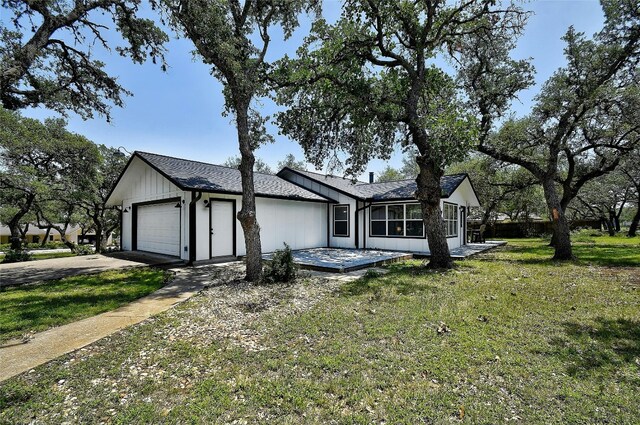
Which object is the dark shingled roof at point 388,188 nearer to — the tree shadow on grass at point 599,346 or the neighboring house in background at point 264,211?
the neighboring house in background at point 264,211

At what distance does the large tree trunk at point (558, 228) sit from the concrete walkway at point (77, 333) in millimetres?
13012

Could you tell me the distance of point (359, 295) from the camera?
245 inches

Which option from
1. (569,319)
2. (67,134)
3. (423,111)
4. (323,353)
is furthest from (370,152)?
(67,134)

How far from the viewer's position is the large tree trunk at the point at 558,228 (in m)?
11.3

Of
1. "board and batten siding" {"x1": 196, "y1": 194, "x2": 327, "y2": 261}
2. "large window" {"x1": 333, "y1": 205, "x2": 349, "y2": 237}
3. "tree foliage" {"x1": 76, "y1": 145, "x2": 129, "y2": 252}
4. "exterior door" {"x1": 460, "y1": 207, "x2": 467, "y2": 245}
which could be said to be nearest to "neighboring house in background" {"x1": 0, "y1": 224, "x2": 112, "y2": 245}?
"tree foliage" {"x1": 76, "y1": 145, "x2": 129, "y2": 252}

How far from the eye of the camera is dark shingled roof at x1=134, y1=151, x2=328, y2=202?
1044 cm

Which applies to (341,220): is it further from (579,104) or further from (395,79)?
(579,104)

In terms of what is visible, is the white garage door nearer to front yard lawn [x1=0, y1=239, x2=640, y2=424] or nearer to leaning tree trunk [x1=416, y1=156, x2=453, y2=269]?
front yard lawn [x1=0, y1=239, x2=640, y2=424]

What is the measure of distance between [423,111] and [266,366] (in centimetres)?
1094

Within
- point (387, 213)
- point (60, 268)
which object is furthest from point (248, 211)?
point (387, 213)

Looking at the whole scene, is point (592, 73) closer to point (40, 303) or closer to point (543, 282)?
point (543, 282)

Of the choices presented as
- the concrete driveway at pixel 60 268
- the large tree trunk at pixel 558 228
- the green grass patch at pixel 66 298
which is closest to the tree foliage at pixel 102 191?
the concrete driveway at pixel 60 268

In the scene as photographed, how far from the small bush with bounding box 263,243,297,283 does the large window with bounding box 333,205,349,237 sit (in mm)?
7850

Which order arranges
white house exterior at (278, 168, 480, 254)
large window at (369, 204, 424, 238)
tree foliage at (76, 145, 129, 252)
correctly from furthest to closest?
tree foliage at (76, 145, 129, 252)
white house exterior at (278, 168, 480, 254)
large window at (369, 204, 424, 238)
